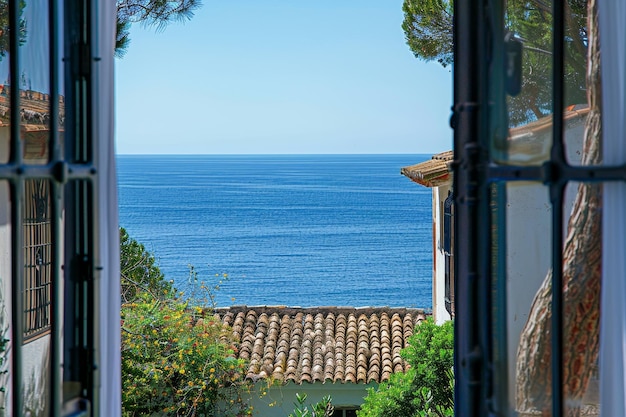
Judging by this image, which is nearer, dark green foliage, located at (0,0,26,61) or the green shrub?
dark green foliage, located at (0,0,26,61)

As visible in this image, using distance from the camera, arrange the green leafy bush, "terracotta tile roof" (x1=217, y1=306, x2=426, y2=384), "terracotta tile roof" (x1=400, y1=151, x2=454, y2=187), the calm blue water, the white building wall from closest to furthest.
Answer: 1. the green leafy bush
2. "terracotta tile roof" (x1=400, y1=151, x2=454, y2=187)
3. "terracotta tile roof" (x1=217, y1=306, x2=426, y2=384)
4. the white building wall
5. the calm blue water

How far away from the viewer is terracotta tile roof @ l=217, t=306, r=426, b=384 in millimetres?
8195

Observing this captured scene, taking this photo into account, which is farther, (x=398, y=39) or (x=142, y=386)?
(x=398, y=39)

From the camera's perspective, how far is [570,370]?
6.29 ft

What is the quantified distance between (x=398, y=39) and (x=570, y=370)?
149ft

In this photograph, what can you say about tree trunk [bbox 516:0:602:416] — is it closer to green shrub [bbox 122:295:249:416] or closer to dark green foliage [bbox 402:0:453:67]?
green shrub [bbox 122:295:249:416]

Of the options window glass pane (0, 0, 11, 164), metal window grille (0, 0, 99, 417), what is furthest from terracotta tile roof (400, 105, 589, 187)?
window glass pane (0, 0, 11, 164)

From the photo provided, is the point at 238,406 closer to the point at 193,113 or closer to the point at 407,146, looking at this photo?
the point at 193,113

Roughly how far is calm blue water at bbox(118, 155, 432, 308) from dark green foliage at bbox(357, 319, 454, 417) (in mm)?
17129

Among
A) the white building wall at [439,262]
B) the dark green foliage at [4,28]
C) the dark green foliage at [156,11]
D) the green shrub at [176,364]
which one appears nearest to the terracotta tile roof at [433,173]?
the white building wall at [439,262]

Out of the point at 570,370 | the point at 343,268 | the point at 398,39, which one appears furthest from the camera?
the point at 398,39

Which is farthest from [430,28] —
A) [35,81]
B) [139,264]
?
[35,81]

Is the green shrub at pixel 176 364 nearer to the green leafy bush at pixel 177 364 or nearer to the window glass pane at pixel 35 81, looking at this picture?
the green leafy bush at pixel 177 364

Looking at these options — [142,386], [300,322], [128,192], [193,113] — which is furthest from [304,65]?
[142,386]
